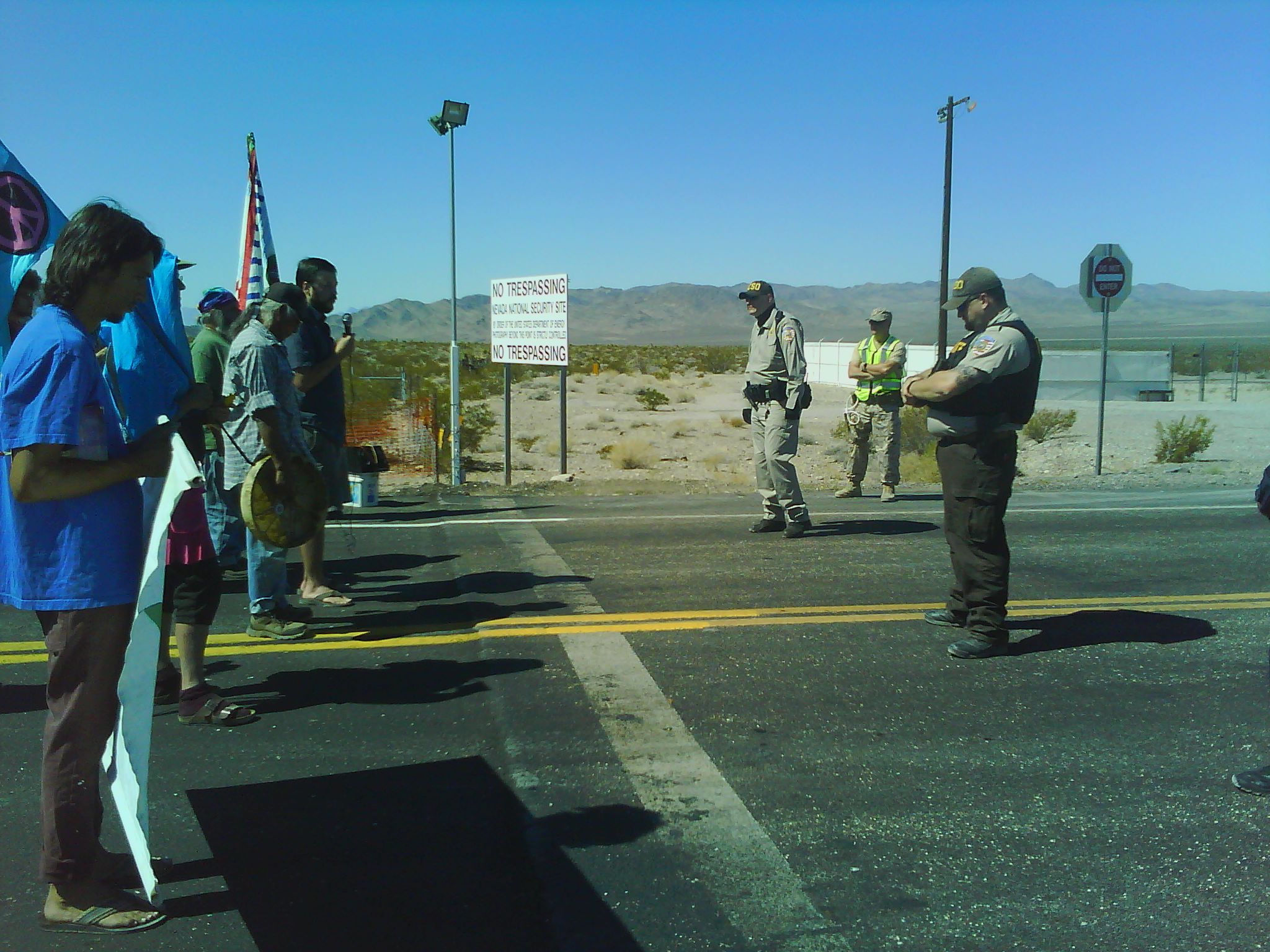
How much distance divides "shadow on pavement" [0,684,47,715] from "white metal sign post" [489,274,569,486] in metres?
7.92

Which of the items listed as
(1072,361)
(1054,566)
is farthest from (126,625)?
(1072,361)

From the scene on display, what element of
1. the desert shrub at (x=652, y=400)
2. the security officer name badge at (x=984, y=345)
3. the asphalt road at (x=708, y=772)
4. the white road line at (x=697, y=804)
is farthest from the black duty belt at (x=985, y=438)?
the desert shrub at (x=652, y=400)

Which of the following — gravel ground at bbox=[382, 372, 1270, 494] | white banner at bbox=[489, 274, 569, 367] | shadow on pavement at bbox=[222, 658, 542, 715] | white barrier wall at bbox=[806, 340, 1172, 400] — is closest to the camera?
shadow on pavement at bbox=[222, 658, 542, 715]

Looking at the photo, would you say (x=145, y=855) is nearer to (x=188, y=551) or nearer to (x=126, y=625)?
(x=126, y=625)

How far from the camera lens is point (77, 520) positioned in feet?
10.1

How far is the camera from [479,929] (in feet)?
10.5

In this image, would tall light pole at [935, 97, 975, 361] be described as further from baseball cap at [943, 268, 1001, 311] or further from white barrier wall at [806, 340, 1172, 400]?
baseball cap at [943, 268, 1001, 311]

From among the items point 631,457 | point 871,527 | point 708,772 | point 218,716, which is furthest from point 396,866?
point 631,457

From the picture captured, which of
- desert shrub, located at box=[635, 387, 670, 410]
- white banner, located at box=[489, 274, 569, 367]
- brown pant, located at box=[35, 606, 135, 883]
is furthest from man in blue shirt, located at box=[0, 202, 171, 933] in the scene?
desert shrub, located at box=[635, 387, 670, 410]

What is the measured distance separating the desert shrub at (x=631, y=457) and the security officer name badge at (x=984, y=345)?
42.2 feet

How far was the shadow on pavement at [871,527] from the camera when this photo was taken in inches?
372

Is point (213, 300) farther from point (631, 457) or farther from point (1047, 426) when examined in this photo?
point (1047, 426)

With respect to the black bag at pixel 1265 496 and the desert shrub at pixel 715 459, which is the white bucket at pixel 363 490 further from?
the black bag at pixel 1265 496

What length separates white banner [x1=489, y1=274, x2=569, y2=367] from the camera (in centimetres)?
1312
